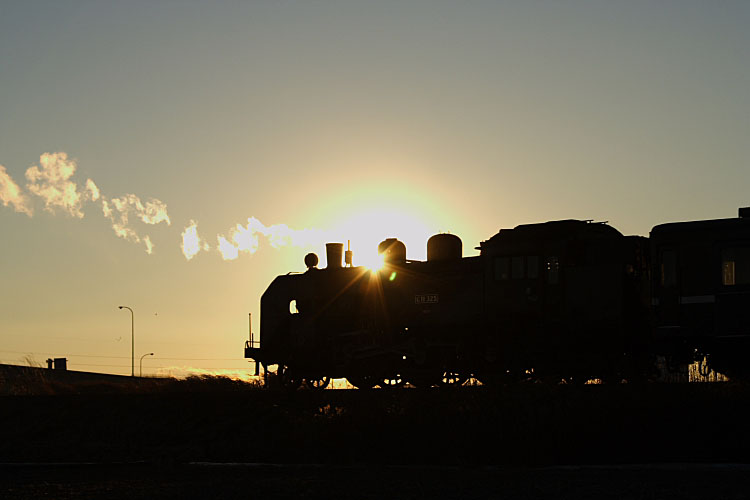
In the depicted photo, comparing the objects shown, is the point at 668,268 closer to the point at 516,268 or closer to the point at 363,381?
the point at 516,268

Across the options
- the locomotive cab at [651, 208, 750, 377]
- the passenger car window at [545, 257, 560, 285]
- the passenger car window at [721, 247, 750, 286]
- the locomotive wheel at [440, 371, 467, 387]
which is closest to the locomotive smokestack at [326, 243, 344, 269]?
the locomotive wheel at [440, 371, 467, 387]

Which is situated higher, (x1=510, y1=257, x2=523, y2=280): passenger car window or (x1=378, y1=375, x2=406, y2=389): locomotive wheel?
(x1=510, y1=257, x2=523, y2=280): passenger car window

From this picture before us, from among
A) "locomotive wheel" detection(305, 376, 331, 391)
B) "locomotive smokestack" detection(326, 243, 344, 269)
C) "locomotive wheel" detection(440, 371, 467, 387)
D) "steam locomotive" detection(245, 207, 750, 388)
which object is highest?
"locomotive smokestack" detection(326, 243, 344, 269)

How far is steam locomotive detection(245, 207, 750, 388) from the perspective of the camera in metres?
21.0

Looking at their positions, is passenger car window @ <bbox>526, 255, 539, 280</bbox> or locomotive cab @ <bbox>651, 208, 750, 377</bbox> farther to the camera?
passenger car window @ <bbox>526, 255, 539, 280</bbox>

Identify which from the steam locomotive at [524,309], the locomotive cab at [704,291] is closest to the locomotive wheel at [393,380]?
the steam locomotive at [524,309]

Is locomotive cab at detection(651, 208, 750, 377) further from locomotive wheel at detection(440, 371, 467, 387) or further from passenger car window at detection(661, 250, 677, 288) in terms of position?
locomotive wheel at detection(440, 371, 467, 387)

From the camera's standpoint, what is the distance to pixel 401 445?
18.3m

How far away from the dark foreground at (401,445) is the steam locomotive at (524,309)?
10.7 feet

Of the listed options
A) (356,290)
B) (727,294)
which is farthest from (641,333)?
(356,290)

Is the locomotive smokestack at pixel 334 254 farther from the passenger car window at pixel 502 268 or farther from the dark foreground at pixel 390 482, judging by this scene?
the dark foreground at pixel 390 482

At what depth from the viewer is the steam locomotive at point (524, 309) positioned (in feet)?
69.0

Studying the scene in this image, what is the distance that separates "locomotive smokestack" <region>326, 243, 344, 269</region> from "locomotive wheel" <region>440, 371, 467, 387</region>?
236 inches

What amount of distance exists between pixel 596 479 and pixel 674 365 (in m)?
9.64
